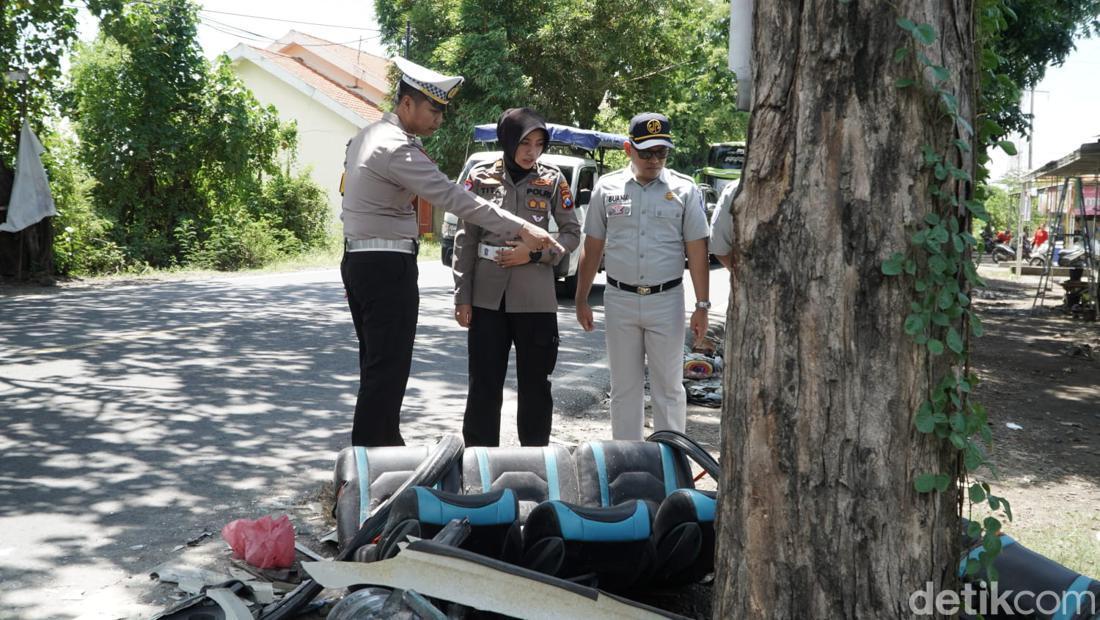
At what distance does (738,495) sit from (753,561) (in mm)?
174

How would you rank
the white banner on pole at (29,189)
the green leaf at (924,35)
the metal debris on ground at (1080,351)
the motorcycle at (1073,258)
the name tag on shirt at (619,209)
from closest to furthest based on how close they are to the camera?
the green leaf at (924,35) < the name tag on shirt at (619,209) < the metal debris on ground at (1080,351) < the white banner on pole at (29,189) < the motorcycle at (1073,258)

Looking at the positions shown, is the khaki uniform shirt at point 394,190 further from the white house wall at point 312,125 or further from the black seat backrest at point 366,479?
the white house wall at point 312,125

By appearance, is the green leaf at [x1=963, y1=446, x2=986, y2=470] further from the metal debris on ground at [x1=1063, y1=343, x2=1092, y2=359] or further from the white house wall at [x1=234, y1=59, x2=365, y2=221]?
the white house wall at [x1=234, y1=59, x2=365, y2=221]

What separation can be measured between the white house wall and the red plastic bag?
96.3ft

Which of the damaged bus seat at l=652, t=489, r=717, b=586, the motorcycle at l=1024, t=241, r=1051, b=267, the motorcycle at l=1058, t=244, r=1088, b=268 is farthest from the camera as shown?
the motorcycle at l=1024, t=241, r=1051, b=267

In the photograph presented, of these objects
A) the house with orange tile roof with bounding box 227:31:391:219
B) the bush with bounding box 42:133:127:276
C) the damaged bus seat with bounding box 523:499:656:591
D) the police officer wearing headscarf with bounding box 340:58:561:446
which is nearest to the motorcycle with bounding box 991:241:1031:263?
the house with orange tile roof with bounding box 227:31:391:219

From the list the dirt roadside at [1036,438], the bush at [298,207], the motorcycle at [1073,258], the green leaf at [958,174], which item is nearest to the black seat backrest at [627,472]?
the dirt roadside at [1036,438]

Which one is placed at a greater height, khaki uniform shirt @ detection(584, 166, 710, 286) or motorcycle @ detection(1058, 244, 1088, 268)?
khaki uniform shirt @ detection(584, 166, 710, 286)

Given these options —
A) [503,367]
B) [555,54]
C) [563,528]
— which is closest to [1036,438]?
[503,367]

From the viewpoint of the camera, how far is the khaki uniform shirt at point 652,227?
208 inches

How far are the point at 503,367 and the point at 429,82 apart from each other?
4.91ft

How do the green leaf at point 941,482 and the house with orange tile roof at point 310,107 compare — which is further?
the house with orange tile roof at point 310,107

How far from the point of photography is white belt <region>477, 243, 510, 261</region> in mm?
5043

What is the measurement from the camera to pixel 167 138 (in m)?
19.6
